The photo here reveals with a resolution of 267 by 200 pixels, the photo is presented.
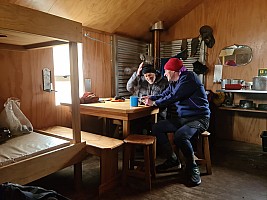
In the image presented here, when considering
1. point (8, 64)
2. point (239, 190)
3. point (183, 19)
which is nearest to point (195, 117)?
point (239, 190)

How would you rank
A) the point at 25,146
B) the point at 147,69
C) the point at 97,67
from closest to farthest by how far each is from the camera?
the point at 25,146 < the point at 147,69 < the point at 97,67

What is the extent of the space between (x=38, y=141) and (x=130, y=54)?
8.13 feet

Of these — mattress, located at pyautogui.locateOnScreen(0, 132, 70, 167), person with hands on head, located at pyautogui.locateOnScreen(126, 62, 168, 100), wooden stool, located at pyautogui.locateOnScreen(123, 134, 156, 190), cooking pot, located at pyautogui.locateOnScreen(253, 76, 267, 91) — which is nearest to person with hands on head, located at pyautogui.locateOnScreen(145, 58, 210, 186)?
wooden stool, located at pyautogui.locateOnScreen(123, 134, 156, 190)

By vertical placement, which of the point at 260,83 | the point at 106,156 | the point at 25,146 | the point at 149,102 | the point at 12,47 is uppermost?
the point at 12,47

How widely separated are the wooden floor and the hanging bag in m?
0.59

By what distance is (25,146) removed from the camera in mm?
1737

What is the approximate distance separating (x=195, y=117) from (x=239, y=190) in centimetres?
83

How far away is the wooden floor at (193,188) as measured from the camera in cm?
196

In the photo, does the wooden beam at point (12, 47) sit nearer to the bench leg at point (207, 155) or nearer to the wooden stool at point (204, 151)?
the wooden stool at point (204, 151)

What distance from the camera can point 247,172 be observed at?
2.45m

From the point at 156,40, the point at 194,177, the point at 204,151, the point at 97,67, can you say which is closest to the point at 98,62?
the point at 97,67

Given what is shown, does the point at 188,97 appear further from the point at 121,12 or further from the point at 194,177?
the point at 121,12

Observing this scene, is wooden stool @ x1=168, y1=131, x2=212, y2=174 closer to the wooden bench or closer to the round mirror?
the wooden bench

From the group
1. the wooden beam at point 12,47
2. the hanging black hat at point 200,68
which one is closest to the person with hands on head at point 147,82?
the hanging black hat at point 200,68
